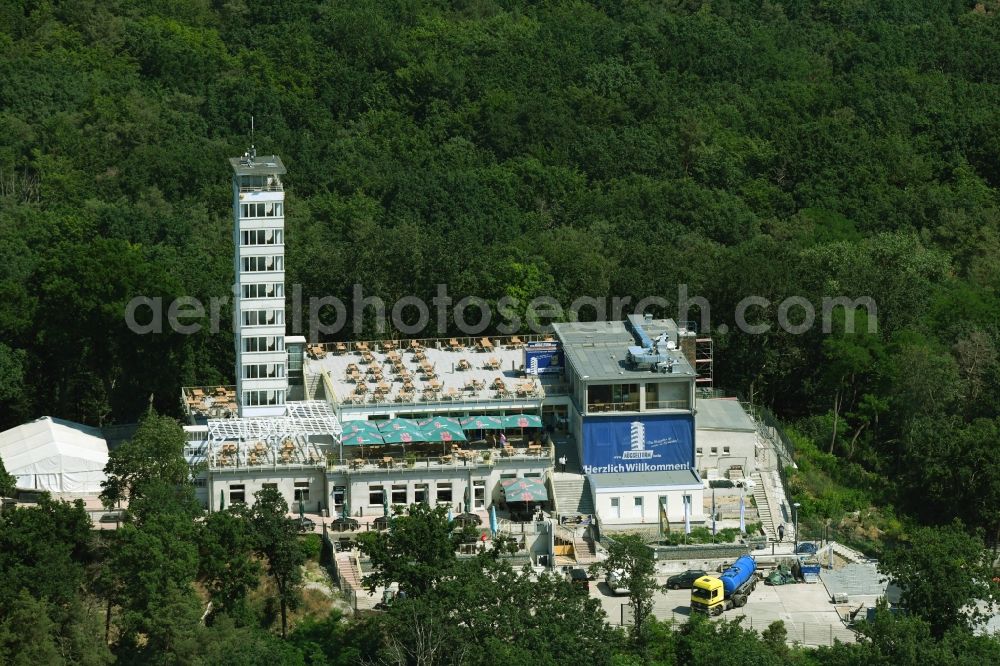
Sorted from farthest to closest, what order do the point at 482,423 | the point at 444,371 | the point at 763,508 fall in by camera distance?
the point at 444,371, the point at 482,423, the point at 763,508

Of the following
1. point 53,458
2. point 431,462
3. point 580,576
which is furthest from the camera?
point 53,458

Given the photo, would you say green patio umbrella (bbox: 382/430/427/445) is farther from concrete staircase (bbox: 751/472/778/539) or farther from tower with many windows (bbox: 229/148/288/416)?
concrete staircase (bbox: 751/472/778/539)

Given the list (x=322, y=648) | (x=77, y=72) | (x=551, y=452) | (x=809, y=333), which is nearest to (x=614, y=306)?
(x=809, y=333)

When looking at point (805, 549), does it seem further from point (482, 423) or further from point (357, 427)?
point (357, 427)

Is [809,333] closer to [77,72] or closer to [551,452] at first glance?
[551,452]

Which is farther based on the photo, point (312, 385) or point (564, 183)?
point (564, 183)

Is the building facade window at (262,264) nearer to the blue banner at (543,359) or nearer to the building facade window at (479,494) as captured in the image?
the blue banner at (543,359)

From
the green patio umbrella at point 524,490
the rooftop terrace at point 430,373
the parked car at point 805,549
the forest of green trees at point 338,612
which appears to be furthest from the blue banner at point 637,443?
A: the forest of green trees at point 338,612

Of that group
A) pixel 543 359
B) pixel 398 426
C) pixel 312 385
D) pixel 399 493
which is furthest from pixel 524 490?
pixel 312 385
